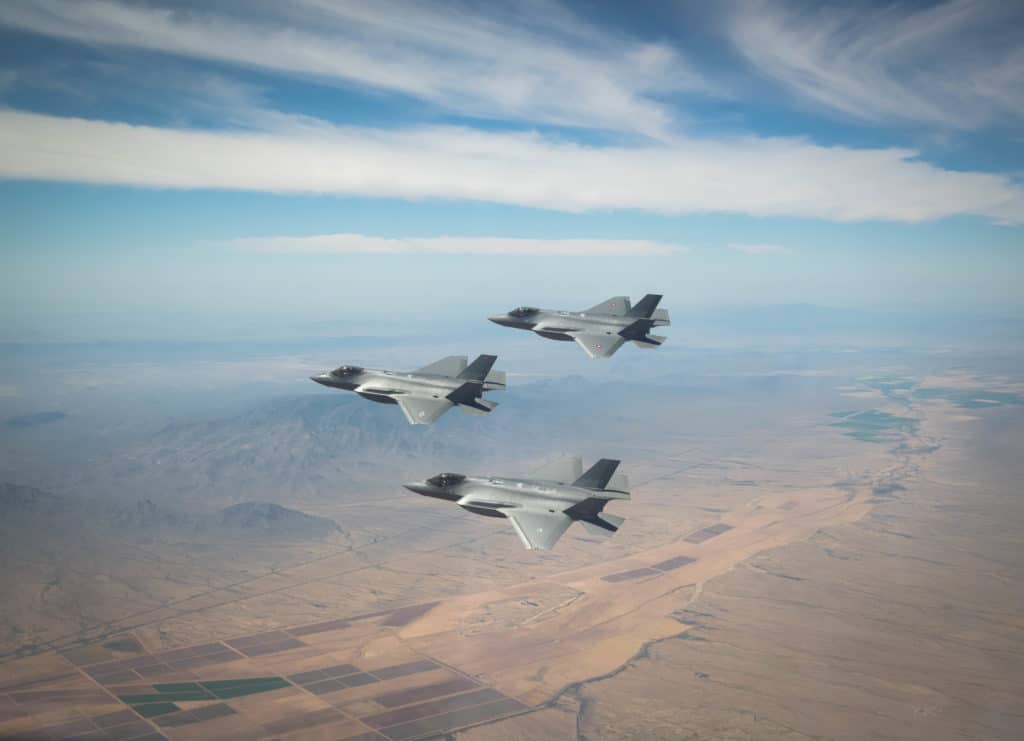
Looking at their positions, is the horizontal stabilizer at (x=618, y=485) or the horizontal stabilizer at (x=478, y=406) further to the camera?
the horizontal stabilizer at (x=478, y=406)

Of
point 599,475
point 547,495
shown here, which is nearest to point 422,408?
point 547,495

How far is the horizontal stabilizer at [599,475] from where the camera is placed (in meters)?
21.6

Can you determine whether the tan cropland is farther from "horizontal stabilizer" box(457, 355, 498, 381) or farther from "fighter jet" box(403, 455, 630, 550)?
"horizontal stabilizer" box(457, 355, 498, 381)

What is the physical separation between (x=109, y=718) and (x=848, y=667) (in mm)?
138215

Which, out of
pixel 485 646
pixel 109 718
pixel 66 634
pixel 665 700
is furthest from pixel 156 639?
pixel 665 700

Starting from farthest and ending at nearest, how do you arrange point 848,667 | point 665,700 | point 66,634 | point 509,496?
point 66,634
point 848,667
point 665,700
point 509,496

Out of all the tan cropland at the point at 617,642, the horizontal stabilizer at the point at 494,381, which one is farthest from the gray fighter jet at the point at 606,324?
Answer: the tan cropland at the point at 617,642

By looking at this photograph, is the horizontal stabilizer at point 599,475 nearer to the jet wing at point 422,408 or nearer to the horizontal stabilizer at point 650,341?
the jet wing at point 422,408

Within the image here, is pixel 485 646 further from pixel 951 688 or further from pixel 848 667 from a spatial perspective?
pixel 951 688

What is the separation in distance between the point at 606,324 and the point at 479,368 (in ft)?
19.7

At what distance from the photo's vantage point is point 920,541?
188500mm

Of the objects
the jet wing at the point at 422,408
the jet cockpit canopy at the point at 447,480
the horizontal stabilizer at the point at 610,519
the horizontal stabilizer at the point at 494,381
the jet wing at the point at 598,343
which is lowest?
the horizontal stabilizer at the point at 610,519

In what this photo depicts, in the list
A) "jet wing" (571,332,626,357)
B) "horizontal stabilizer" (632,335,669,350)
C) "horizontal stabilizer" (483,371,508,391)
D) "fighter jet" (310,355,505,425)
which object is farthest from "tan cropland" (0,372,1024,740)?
"horizontal stabilizer" (632,335,669,350)

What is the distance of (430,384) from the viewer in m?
25.4
